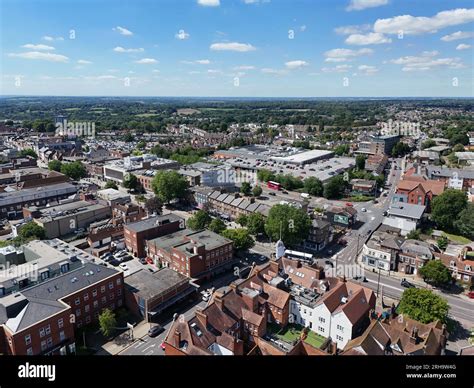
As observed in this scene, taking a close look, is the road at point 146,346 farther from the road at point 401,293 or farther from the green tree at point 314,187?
the green tree at point 314,187

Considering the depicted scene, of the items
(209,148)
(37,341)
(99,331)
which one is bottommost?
(99,331)

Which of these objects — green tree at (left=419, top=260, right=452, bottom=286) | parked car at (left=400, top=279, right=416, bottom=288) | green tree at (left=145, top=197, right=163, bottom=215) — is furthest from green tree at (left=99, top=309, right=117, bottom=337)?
green tree at (left=419, top=260, right=452, bottom=286)

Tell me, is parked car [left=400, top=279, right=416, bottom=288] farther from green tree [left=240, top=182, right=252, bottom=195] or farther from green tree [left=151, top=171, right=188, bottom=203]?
green tree [left=151, top=171, right=188, bottom=203]

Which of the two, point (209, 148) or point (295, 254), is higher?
point (209, 148)
